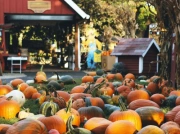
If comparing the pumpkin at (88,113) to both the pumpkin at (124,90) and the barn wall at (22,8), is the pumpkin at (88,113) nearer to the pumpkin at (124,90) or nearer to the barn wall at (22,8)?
the pumpkin at (124,90)

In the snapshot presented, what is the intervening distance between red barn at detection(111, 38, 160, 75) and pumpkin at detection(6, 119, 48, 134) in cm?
1037

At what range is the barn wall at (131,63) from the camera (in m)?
13.6

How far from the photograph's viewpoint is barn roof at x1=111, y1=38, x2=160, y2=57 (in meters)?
13.5

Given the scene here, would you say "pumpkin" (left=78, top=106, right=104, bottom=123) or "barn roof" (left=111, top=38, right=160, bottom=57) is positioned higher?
"barn roof" (left=111, top=38, right=160, bottom=57)

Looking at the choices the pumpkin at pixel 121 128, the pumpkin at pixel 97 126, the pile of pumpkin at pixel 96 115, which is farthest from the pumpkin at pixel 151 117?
the pumpkin at pixel 121 128

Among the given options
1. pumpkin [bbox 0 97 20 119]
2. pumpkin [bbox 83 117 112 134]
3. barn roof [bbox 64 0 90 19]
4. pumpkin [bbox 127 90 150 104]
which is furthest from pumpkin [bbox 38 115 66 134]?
barn roof [bbox 64 0 90 19]

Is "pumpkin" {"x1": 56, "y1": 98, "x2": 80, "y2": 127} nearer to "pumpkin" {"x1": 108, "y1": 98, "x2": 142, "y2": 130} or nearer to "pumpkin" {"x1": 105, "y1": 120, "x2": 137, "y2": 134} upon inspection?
"pumpkin" {"x1": 108, "y1": 98, "x2": 142, "y2": 130}

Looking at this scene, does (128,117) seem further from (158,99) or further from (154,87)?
(154,87)

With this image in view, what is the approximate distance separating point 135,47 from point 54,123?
10639mm

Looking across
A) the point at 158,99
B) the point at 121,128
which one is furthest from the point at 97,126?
the point at 158,99

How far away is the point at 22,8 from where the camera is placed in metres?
20.4

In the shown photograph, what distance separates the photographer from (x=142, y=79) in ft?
37.3

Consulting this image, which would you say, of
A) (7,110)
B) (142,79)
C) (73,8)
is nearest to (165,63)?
(142,79)

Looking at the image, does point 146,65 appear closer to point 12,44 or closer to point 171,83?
point 171,83
